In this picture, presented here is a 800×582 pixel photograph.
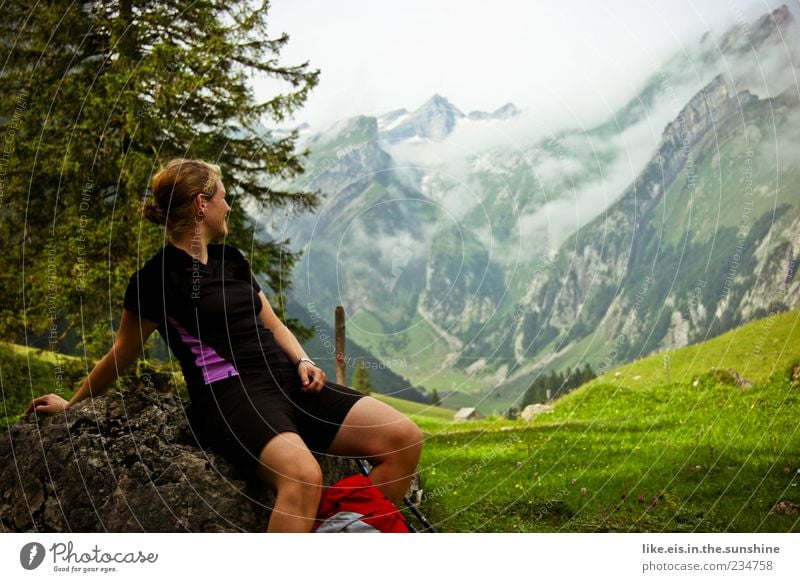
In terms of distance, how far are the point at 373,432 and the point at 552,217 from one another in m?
2.13

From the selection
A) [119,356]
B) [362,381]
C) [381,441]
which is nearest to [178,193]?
[119,356]

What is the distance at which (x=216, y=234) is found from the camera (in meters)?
3.17

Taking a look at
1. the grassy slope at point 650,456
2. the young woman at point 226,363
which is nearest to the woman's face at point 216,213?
the young woman at point 226,363

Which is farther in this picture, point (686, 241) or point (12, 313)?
point (12, 313)

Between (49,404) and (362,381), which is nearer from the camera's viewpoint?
(49,404)

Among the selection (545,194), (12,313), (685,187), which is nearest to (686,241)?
(685,187)

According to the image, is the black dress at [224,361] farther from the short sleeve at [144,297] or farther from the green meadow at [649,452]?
the green meadow at [649,452]

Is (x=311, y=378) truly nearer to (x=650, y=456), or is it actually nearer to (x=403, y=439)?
(x=403, y=439)

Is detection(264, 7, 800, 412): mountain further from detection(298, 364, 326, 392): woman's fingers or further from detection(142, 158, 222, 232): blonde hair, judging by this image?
detection(142, 158, 222, 232): blonde hair

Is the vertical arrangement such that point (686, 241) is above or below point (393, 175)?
below

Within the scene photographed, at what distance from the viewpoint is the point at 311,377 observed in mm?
3105

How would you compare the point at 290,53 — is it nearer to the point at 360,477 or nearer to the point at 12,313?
the point at 12,313
